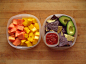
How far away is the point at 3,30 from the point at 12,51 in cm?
32

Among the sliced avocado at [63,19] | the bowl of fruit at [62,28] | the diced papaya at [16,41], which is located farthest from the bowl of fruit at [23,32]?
the sliced avocado at [63,19]

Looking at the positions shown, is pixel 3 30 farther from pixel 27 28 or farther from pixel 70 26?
pixel 70 26

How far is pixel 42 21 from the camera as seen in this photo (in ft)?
4.25

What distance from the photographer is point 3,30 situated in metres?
1.30

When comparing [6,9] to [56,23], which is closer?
[56,23]

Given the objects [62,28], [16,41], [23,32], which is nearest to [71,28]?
[62,28]

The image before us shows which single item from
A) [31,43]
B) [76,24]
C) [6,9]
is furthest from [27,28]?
[76,24]

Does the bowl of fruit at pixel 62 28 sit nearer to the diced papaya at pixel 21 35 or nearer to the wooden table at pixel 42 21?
the wooden table at pixel 42 21

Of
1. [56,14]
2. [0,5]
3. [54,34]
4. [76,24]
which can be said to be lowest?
[54,34]

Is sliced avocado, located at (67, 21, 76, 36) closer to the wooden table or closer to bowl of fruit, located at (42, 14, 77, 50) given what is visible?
bowl of fruit, located at (42, 14, 77, 50)

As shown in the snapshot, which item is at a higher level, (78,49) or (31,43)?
(31,43)

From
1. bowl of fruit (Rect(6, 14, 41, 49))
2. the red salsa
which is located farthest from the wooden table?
the red salsa

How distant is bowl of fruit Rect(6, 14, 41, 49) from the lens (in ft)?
3.84

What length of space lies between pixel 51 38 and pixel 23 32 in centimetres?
36
